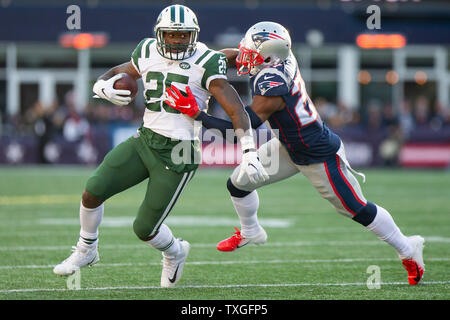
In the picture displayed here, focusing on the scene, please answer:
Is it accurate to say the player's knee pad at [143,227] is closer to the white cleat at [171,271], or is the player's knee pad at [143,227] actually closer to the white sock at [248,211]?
the white cleat at [171,271]

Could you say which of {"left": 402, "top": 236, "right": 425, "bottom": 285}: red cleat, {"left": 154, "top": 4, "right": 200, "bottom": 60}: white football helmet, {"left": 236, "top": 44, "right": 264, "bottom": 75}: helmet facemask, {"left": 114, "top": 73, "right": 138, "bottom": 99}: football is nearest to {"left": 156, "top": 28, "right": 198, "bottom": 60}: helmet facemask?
{"left": 154, "top": 4, "right": 200, "bottom": 60}: white football helmet

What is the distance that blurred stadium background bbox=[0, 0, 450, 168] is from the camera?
17.7m

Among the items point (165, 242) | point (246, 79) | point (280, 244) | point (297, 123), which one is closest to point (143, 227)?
point (165, 242)

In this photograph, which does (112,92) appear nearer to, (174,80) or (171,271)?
(174,80)

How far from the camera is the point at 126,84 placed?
5.12 m

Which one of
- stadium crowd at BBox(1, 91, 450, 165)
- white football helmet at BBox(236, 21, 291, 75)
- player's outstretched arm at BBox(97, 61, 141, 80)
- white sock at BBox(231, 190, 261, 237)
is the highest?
white football helmet at BBox(236, 21, 291, 75)

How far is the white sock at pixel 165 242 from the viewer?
517 centimetres

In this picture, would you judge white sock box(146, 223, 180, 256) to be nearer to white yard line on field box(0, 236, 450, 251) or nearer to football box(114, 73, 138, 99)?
football box(114, 73, 138, 99)

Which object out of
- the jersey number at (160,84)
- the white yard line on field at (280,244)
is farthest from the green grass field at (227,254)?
the jersey number at (160,84)

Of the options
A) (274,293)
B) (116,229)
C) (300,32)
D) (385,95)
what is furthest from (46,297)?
(385,95)

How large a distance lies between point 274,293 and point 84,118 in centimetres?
1368

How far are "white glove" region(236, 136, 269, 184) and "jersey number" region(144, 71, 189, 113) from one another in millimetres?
504

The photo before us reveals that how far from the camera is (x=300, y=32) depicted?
71.9ft

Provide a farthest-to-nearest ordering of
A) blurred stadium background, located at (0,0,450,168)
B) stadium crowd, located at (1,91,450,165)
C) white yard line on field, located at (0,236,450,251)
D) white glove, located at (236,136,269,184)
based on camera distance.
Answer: blurred stadium background, located at (0,0,450,168)
stadium crowd, located at (1,91,450,165)
white yard line on field, located at (0,236,450,251)
white glove, located at (236,136,269,184)
